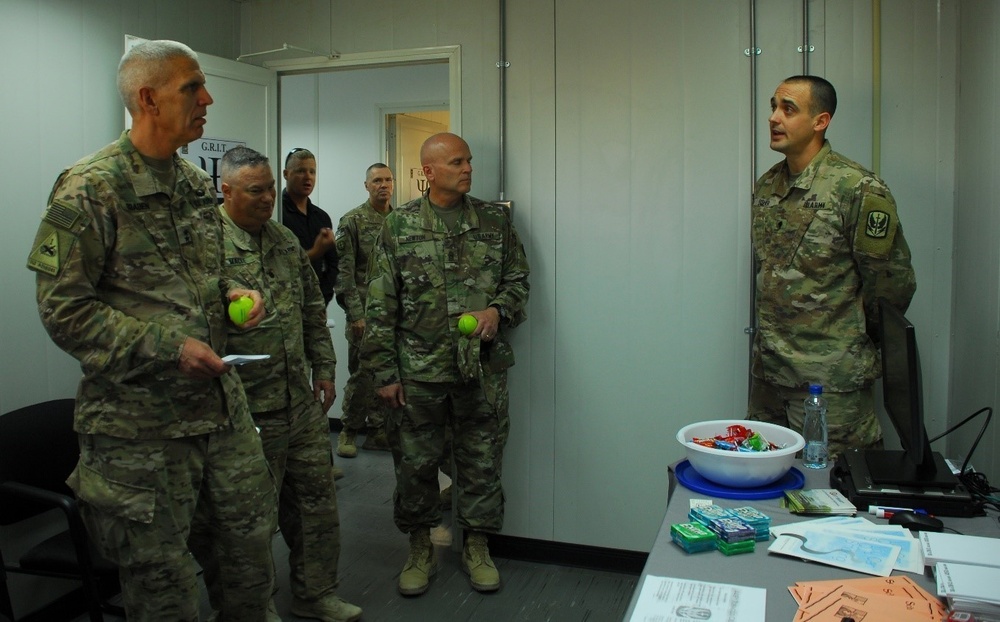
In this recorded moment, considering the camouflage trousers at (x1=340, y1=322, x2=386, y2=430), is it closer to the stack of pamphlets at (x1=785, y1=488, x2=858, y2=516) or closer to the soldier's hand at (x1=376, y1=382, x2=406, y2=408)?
the soldier's hand at (x1=376, y1=382, x2=406, y2=408)

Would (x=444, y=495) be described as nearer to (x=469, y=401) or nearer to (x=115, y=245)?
(x=469, y=401)

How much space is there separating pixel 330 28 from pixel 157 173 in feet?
6.07

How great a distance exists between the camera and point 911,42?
270cm

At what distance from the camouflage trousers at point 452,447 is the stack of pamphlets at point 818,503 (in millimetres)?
1500

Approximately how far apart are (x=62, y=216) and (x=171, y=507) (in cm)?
76

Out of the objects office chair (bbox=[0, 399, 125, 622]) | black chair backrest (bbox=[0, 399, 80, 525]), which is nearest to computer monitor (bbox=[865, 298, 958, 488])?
office chair (bbox=[0, 399, 125, 622])

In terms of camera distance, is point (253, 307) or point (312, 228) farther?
point (312, 228)

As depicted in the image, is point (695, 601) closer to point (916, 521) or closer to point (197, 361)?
point (916, 521)

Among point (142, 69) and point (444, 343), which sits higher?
point (142, 69)

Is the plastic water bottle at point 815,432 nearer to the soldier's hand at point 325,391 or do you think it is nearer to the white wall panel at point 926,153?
the white wall panel at point 926,153

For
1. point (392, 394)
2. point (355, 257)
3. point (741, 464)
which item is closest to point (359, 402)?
point (355, 257)

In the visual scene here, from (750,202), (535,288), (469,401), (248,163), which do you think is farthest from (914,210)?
(248,163)

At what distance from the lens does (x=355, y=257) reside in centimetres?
433

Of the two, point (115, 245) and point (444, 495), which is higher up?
point (115, 245)
